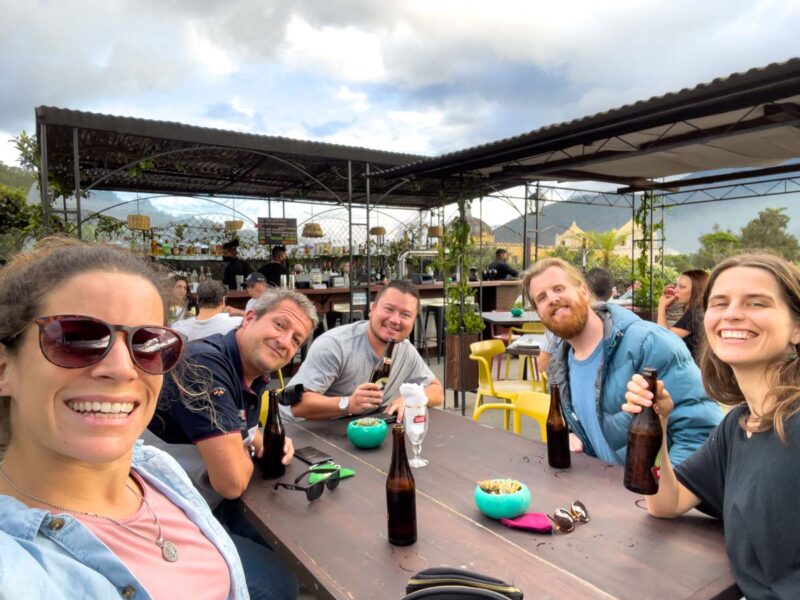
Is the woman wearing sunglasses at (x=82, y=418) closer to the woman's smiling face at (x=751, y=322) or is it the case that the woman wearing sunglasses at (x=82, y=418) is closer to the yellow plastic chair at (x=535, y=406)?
the woman's smiling face at (x=751, y=322)

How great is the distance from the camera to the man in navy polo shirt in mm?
1592

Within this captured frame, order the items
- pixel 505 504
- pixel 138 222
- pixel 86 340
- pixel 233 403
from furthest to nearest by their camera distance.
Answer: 1. pixel 138 222
2. pixel 233 403
3. pixel 505 504
4. pixel 86 340

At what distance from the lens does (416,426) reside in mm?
1844

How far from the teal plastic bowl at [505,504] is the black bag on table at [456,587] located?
1.68ft

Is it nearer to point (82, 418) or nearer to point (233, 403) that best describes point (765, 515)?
point (82, 418)

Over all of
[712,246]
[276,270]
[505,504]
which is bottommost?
[505,504]

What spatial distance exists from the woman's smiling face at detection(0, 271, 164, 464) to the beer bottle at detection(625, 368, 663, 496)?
1.45m

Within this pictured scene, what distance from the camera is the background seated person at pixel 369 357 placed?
8.76 ft

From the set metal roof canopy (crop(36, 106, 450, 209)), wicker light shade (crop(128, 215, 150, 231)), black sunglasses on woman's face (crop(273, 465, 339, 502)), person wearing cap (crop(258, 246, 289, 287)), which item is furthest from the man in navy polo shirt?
wicker light shade (crop(128, 215, 150, 231))

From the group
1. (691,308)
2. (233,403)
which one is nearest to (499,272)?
(691,308)

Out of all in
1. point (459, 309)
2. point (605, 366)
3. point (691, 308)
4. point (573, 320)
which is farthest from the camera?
point (459, 309)

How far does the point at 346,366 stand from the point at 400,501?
4.82 feet

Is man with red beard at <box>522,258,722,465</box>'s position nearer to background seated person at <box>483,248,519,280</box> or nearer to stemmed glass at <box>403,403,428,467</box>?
stemmed glass at <box>403,403,428,467</box>

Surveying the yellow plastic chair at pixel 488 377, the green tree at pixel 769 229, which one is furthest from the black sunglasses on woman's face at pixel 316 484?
the green tree at pixel 769 229
